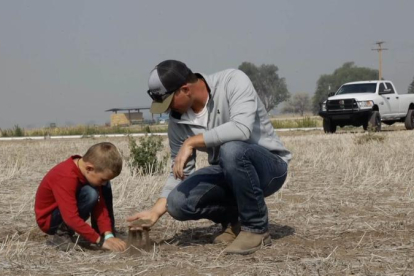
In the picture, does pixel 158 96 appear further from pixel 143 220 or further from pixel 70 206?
pixel 70 206

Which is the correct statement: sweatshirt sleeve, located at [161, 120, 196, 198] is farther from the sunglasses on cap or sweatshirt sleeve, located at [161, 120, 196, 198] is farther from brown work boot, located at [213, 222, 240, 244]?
brown work boot, located at [213, 222, 240, 244]

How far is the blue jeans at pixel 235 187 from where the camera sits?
15.5 feet

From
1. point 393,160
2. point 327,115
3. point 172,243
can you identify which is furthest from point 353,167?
point 327,115

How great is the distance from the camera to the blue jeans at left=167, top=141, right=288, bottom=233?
471 cm

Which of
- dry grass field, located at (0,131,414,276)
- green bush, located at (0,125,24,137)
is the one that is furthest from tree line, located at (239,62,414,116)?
dry grass field, located at (0,131,414,276)

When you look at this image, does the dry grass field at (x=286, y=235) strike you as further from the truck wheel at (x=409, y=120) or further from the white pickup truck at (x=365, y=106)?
the truck wheel at (x=409, y=120)

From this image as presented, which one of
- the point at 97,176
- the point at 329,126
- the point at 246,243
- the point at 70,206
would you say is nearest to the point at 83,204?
the point at 70,206

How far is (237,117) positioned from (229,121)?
0.17m

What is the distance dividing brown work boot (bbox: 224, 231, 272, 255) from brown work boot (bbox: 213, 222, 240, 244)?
354 millimetres

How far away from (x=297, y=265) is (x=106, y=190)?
1.71 meters

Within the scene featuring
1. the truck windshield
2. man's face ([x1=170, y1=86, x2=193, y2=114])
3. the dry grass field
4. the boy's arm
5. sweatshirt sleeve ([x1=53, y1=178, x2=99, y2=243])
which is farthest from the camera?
the truck windshield

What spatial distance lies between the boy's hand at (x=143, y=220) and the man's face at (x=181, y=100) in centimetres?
76

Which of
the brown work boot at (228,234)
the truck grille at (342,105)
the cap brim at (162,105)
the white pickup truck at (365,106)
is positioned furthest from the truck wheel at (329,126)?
the cap brim at (162,105)

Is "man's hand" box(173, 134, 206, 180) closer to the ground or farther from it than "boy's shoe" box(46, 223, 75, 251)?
farther from it
